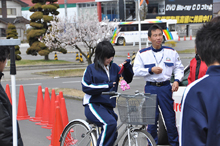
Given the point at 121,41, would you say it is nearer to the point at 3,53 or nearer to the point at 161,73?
the point at 161,73

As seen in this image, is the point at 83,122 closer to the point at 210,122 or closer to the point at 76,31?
the point at 210,122

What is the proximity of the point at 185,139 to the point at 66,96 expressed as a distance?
9.20 meters

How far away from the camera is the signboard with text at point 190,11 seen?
5334cm

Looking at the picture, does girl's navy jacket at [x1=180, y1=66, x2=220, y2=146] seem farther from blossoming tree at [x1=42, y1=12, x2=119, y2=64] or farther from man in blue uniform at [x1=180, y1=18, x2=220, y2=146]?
blossoming tree at [x1=42, y1=12, x2=119, y2=64]

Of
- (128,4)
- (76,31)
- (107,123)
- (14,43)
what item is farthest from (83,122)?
(128,4)

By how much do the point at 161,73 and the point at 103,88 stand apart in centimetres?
105

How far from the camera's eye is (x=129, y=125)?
12.7ft

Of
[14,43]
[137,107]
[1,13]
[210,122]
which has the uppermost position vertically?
[1,13]

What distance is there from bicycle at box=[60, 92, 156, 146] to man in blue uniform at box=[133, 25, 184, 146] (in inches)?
30.4

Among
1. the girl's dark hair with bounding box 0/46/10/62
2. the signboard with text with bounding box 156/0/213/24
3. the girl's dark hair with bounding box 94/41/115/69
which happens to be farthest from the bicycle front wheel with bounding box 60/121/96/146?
the signboard with text with bounding box 156/0/213/24

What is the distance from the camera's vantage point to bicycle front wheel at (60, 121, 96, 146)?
4239 millimetres

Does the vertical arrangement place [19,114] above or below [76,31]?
below

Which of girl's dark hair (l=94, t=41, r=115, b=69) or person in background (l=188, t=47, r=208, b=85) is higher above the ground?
girl's dark hair (l=94, t=41, r=115, b=69)

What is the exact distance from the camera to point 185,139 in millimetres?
1722
